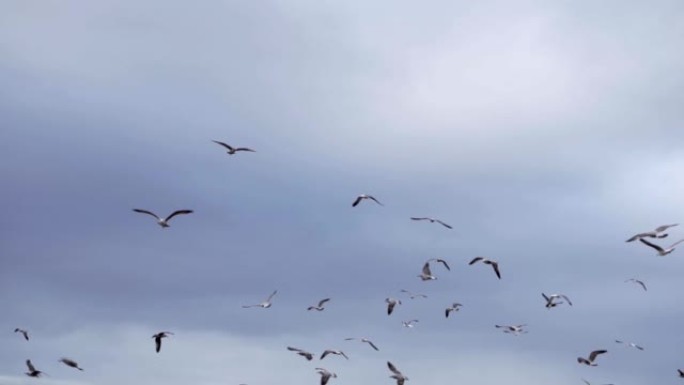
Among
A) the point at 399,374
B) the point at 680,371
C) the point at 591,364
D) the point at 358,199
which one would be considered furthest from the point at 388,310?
the point at 680,371

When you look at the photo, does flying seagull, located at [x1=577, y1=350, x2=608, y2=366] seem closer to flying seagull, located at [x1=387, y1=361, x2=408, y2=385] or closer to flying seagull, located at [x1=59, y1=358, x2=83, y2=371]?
flying seagull, located at [x1=387, y1=361, x2=408, y2=385]

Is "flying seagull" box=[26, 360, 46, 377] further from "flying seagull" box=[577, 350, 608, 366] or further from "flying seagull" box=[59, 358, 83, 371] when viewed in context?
"flying seagull" box=[577, 350, 608, 366]

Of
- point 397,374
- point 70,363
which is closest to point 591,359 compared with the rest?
point 397,374

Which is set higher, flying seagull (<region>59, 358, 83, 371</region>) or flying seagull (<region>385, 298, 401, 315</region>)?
flying seagull (<region>385, 298, 401, 315</region>)

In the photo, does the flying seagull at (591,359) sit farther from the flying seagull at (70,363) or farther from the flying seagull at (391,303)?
the flying seagull at (70,363)

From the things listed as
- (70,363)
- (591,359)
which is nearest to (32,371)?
(70,363)

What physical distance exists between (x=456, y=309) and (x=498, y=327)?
12.3 m

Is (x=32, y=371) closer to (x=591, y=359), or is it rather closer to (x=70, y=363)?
(x=70, y=363)

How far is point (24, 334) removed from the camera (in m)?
112

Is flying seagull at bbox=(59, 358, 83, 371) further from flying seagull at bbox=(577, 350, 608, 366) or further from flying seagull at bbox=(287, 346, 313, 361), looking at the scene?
flying seagull at bbox=(577, 350, 608, 366)

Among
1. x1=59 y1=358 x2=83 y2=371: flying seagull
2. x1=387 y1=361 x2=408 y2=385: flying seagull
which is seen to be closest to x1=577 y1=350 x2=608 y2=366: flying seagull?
x1=387 y1=361 x2=408 y2=385: flying seagull

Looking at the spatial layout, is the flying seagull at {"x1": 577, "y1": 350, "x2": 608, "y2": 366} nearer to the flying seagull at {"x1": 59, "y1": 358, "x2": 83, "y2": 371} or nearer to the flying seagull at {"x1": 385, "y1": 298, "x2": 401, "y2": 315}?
the flying seagull at {"x1": 385, "y1": 298, "x2": 401, "y2": 315}

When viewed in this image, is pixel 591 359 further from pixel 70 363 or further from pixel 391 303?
pixel 70 363

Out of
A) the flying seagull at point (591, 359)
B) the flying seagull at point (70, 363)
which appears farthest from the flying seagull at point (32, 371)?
the flying seagull at point (591, 359)
